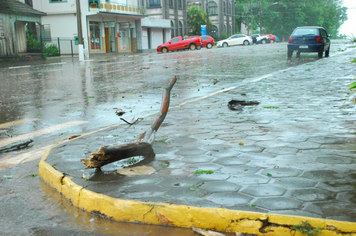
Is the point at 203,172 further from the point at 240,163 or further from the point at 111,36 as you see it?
the point at 111,36

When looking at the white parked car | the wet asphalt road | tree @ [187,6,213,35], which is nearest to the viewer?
the wet asphalt road

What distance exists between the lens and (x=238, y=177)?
13.1ft

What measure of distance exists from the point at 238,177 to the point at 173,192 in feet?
2.30

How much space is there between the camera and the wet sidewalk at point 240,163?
3416mm

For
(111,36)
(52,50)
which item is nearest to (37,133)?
(52,50)

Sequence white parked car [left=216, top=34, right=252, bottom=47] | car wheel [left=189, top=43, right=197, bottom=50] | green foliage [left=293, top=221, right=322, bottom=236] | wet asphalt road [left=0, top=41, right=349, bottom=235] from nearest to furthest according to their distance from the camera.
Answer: green foliage [left=293, top=221, right=322, bottom=236] < wet asphalt road [left=0, top=41, right=349, bottom=235] < car wheel [left=189, top=43, right=197, bottom=50] < white parked car [left=216, top=34, right=252, bottom=47]

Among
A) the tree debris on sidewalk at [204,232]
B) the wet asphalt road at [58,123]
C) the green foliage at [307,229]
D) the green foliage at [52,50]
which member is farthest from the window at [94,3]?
the green foliage at [307,229]

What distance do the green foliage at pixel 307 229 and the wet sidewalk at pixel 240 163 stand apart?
0.65ft

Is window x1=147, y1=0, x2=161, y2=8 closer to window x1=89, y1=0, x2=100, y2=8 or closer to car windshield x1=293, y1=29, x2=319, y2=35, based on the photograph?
window x1=89, y1=0, x2=100, y2=8

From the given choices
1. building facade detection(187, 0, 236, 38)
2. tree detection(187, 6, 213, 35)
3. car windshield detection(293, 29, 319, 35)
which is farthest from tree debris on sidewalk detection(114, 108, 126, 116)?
building facade detection(187, 0, 236, 38)

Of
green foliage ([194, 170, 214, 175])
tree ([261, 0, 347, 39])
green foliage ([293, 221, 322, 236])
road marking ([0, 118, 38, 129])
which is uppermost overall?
tree ([261, 0, 347, 39])

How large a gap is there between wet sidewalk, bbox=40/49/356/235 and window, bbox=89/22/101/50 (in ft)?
121

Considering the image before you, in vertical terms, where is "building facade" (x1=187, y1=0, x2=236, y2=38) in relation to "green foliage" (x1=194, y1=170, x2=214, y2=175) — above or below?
above

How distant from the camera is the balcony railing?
133 ft
